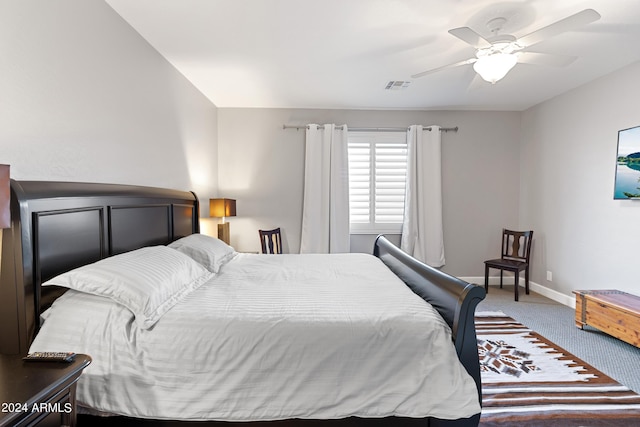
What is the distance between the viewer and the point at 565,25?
1.79 meters

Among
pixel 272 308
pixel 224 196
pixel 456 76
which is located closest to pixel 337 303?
pixel 272 308

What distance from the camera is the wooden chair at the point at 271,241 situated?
4011mm

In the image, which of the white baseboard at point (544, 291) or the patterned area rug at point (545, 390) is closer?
the patterned area rug at point (545, 390)

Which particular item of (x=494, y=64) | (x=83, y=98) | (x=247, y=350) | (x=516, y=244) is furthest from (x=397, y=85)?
(x=247, y=350)

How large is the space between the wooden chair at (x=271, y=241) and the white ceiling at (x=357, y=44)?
67.9 inches

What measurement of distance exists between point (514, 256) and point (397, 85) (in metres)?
2.76

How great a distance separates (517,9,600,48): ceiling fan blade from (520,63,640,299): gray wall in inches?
71.6

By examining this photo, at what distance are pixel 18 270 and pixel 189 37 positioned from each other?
2.02m

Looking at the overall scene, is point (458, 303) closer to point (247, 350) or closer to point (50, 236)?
point (247, 350)

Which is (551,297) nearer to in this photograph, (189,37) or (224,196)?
(224,196)

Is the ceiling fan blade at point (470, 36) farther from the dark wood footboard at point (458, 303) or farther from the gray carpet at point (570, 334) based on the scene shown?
the gray carpet at point (570, 334)

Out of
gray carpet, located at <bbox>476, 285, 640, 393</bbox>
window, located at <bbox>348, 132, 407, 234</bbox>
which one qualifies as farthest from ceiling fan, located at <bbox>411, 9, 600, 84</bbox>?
gray carpet, located at <bbox>476, 285, 640, 393</bbox>

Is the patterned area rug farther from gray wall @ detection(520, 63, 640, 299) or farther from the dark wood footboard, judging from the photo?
gray wall @ detection(520, 63, 640, 299)

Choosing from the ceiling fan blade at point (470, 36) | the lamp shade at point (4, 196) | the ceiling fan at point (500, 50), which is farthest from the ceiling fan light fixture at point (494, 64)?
the lamp shade at point (4, 196)
